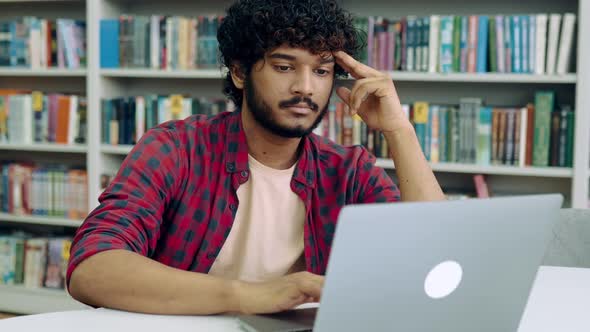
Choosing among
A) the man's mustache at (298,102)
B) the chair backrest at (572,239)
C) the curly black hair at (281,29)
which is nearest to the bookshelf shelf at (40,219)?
the curly black hair at (281,29)

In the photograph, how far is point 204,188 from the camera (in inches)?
57.4

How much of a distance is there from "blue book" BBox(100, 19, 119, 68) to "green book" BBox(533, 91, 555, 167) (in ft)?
5.94

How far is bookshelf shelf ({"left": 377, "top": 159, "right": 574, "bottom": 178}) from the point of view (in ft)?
8.82

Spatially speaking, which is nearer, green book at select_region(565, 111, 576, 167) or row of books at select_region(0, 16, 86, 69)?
green book at select_region(565, 111, 576, 167)

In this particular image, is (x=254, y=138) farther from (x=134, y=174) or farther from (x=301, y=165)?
(x=134, y=174)

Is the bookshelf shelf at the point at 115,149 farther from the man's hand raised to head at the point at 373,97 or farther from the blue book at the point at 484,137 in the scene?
the man's hand raised to head at the point at 373,97

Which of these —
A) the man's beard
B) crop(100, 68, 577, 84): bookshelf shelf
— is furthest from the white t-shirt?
crop(100, 68, 577, 84): bookshelf shelf

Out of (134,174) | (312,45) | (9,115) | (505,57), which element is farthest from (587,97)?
(9,115)

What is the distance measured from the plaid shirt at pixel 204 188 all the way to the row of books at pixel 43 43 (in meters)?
1.92

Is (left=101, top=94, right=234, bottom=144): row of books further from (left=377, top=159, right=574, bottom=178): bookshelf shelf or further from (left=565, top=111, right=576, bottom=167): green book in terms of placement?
(left=565, top=111, right=576, bottom=167): green book

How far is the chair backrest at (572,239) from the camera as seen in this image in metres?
1.57

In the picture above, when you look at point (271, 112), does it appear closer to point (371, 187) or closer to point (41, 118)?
point (371, 187)

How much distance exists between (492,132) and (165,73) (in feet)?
4.59

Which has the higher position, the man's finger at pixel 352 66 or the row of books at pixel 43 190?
the man's finger at pixel 352 66
